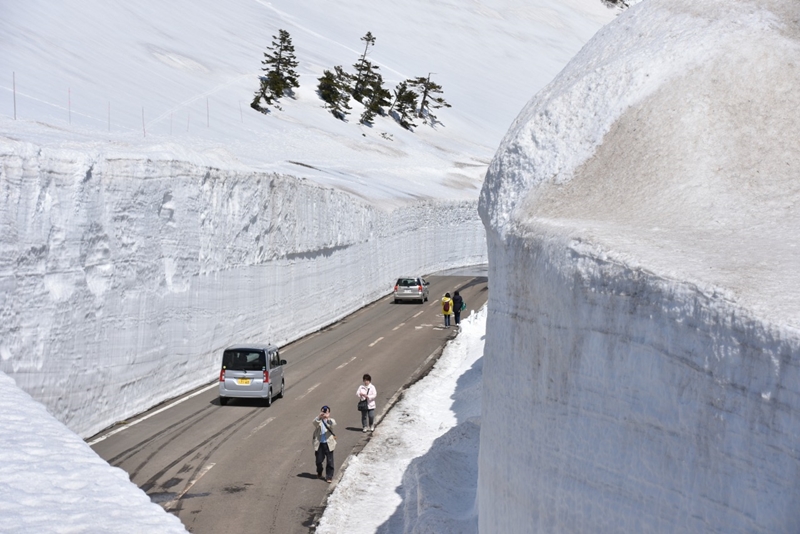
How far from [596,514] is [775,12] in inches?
349

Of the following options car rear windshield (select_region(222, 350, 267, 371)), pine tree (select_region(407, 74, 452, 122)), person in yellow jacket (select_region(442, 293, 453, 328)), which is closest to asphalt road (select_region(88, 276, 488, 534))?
car rear windshield (select_region(222, 350, 267, 371))

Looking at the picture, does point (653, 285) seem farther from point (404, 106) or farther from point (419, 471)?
point (404, 106)

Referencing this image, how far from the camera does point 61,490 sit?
9.23 metres

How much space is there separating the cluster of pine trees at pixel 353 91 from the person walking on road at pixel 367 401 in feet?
206

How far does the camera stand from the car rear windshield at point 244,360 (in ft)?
82.8

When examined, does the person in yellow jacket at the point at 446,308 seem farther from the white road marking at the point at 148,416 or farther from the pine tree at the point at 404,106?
the pine tree at the point at 404,106

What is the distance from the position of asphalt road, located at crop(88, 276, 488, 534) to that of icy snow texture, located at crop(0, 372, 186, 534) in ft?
19.9

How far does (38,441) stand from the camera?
10648 mm

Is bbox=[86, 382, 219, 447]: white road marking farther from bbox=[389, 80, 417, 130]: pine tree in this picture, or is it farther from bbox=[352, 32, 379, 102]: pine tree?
bbox=[389, 80, 417, 130]: pine tree

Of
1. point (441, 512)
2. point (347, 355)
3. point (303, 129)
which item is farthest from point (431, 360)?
point (303, 129)

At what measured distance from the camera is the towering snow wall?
7539 millimetres

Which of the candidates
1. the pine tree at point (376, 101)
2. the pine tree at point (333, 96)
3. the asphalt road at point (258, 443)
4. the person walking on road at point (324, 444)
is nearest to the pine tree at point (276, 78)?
the pine tree at point (333, 96)

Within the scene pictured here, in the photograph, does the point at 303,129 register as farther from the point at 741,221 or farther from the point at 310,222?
the point at 741,221

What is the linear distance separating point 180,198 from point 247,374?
5.56 m
